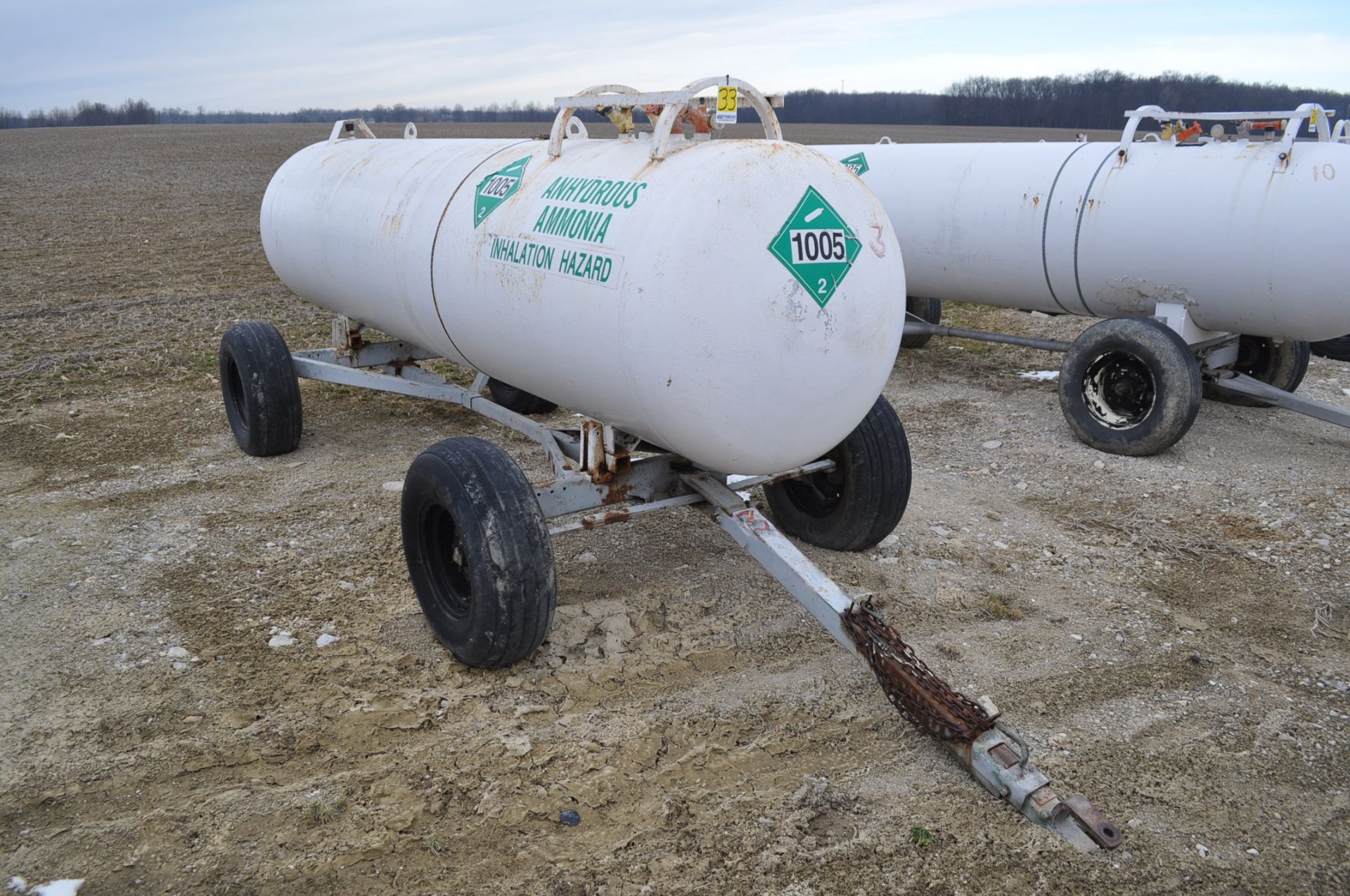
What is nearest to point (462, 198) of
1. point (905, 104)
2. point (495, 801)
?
point (495, 801)

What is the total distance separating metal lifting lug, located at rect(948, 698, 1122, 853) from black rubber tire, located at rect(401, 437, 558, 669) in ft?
4.86

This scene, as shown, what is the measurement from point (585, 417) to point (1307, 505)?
3970mm

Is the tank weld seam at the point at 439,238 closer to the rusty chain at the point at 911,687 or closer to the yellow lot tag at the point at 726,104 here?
the yellow lot tag at the point at 726,104

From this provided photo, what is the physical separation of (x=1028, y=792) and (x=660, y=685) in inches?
52.6

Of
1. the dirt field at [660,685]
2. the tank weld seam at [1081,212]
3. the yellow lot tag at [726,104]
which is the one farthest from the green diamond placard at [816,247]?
the tank weld seam at [1081,212]

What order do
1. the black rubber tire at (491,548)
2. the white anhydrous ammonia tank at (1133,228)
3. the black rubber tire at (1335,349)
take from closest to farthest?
the black rubber tire at (491,548)
the white anhydrous ammonia tank at (1133,228)
the black rubber tire at (1335,349)

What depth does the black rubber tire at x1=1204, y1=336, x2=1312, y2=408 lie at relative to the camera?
684cm

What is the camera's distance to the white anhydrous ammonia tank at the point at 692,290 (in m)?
3.11

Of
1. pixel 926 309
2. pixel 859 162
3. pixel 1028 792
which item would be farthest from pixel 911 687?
pixel 926 309

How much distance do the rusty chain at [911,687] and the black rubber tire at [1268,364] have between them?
476cm

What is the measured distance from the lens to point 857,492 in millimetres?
4359

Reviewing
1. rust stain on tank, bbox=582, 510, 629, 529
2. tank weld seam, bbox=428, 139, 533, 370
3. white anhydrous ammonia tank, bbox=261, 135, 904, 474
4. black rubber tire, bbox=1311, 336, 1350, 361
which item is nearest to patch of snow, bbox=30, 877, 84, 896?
rust stain on tank, bbox=582, 510, 629, 529

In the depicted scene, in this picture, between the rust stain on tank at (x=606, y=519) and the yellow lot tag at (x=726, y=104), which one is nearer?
the yellow lot tag at (x=726, y=104)

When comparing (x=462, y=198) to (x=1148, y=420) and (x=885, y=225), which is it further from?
(x=1148, y=420)
